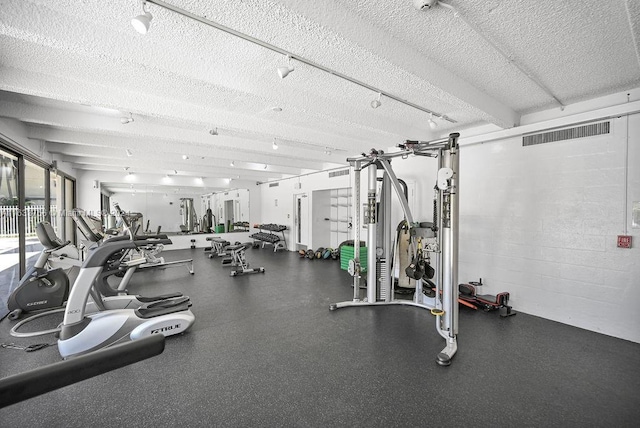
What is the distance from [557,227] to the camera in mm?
3643

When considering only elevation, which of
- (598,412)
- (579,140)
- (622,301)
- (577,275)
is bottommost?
(598,412)

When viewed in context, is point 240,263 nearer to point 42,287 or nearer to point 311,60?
point 42,287

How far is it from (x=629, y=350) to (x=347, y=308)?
306 cm

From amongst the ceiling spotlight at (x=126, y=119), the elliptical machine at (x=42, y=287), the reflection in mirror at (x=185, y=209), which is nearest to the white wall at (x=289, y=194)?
the reflection in mirror at (x=185, y=209)

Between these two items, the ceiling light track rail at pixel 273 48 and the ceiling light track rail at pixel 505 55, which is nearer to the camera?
the ceiling light track rail at pixel 273 48

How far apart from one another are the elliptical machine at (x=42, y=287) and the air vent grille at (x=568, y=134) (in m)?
6.58

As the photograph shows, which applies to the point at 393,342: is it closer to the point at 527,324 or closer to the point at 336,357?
the point at 336,357

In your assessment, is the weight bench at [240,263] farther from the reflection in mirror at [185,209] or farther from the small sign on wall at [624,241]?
the small sign on wall at [624,241]

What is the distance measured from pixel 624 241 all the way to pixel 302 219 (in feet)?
23.9

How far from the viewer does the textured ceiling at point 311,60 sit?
191 centimetres

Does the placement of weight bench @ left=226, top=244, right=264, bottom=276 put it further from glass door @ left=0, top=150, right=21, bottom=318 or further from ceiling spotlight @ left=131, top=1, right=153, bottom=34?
ceiling spotlight @ left=131, top=1, right=153, bottom=34

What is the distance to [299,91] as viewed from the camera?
3227 mm

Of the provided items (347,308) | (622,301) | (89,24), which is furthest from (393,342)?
(89,24)

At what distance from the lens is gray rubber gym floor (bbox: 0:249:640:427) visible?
1991 mm
